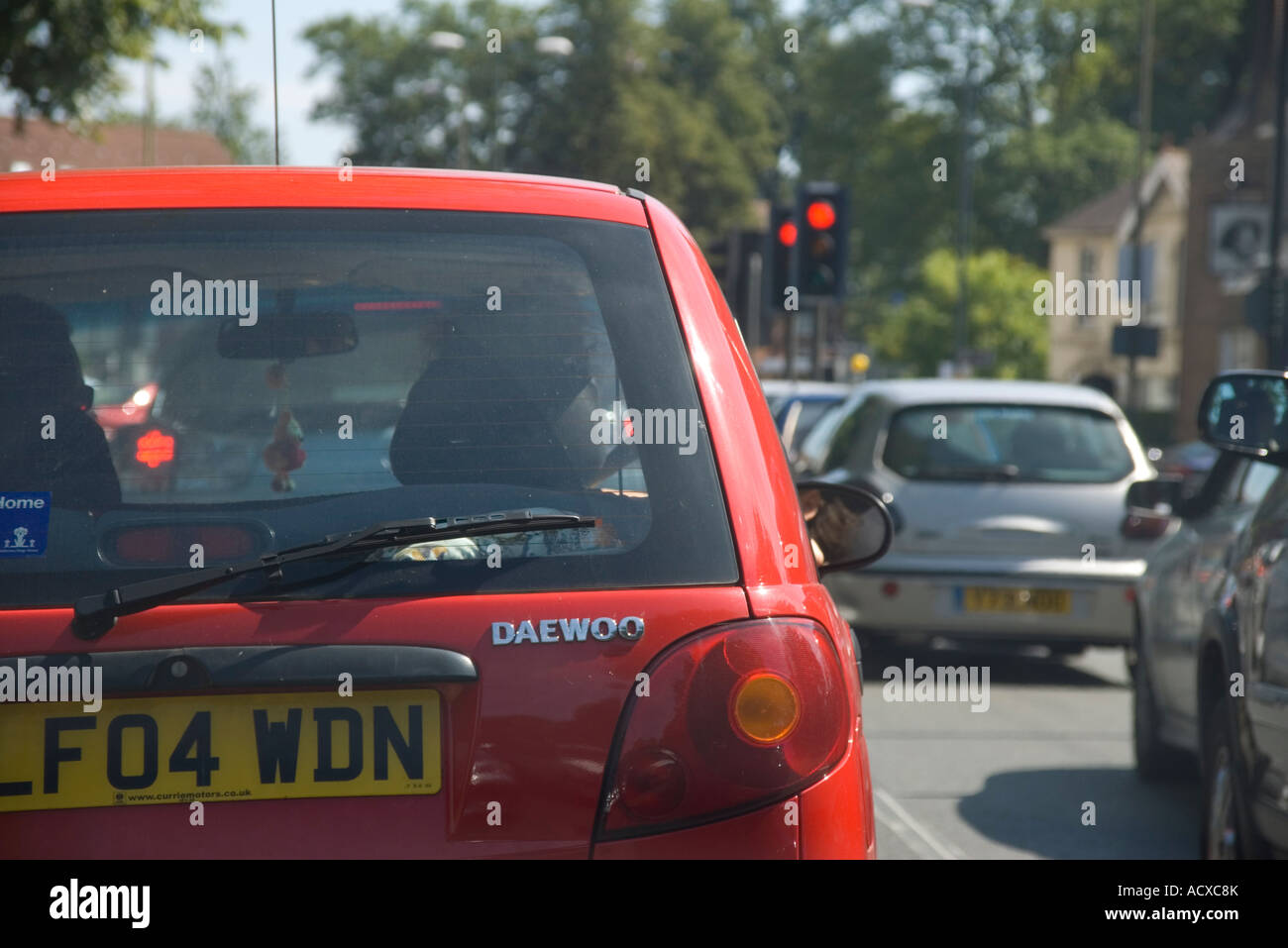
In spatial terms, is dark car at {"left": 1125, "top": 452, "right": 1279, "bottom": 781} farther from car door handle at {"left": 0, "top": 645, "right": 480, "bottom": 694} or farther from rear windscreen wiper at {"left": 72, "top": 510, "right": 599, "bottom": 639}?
car door handle at {"left": 0, "top": 645, "right": 480, "bottom": 694}

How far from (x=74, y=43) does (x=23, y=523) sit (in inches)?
728

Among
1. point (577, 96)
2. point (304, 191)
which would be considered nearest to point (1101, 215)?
point (577, 96)

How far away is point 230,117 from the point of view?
100 metres

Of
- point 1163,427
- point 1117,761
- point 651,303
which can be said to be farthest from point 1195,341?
point 651,303

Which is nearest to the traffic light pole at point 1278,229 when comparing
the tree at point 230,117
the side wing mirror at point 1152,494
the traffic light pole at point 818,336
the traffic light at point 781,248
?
the traffic light pole at point 818,336

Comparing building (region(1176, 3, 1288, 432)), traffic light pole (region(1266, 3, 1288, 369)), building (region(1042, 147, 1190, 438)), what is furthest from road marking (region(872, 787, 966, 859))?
building (region(1042, 147, 1190, 438))

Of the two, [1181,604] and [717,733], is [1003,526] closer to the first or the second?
[1181,604]

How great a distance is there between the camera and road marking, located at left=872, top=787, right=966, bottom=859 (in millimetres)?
6543

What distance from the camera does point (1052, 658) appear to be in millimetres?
12617

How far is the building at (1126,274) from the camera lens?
201 feet

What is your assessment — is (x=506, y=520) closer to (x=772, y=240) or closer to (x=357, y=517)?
(x=357, y=517)

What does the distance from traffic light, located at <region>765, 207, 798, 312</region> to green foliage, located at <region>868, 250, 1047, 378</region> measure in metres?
45.4

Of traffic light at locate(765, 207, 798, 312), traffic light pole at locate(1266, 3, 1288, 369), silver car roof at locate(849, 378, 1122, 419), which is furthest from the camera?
traffic light pole at locate(1266, 3, 1288, 369)
